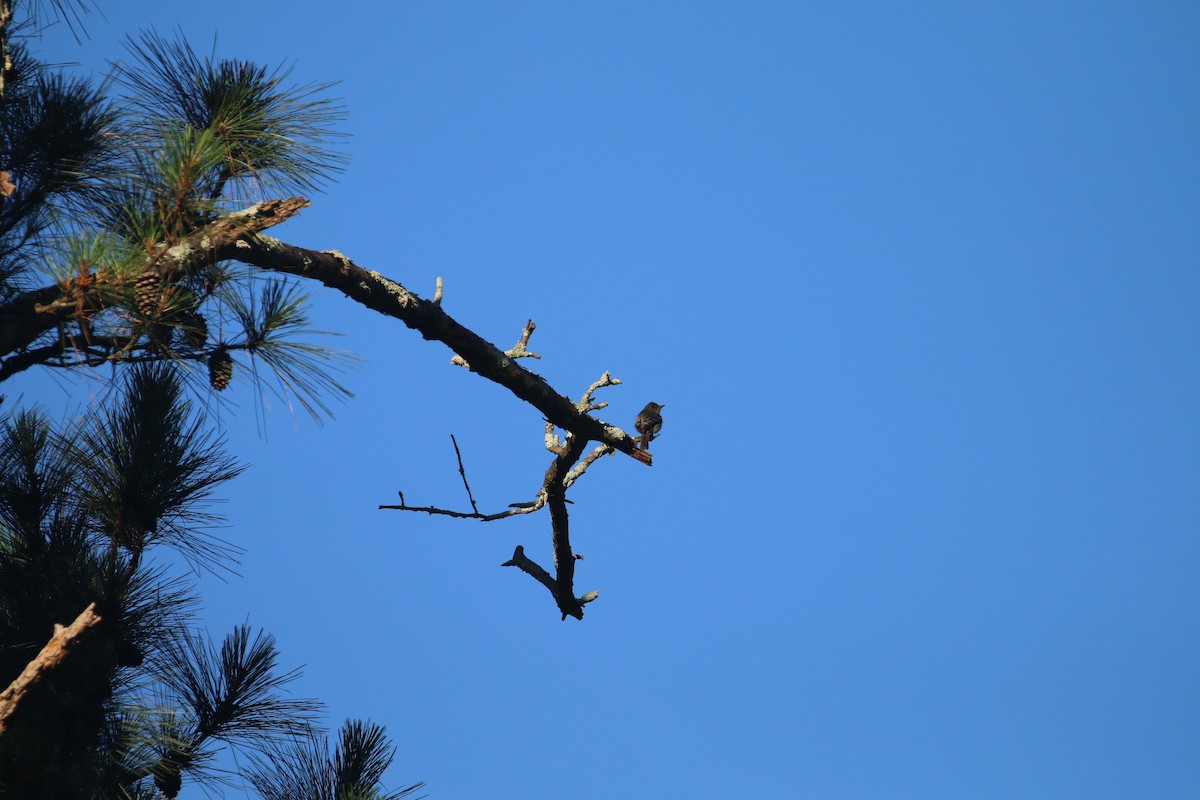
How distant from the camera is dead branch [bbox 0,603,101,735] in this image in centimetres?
240

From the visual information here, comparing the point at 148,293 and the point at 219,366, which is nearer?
the point at 148,293

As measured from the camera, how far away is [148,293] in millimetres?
2605

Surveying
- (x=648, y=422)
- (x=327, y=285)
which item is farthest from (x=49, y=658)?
(x=648, y=422)

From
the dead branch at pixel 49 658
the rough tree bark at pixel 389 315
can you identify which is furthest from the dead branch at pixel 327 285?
the dead branch at pixel 49 658

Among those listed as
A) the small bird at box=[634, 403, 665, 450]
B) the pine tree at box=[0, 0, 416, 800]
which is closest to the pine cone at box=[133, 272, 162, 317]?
the pine tree at box=[0, 0, 416, 800]

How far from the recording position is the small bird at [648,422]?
3676mm

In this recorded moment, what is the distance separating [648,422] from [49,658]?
1.85m

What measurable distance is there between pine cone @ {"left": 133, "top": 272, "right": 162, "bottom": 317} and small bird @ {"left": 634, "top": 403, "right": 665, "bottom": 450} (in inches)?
61.2

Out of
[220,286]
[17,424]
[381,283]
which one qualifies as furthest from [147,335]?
[17,424]

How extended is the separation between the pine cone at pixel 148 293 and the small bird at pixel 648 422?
5.10 ft

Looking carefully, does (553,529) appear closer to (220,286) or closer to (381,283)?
(381,283)

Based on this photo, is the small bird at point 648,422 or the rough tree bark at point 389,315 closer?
the rough tree bark at point 389,315

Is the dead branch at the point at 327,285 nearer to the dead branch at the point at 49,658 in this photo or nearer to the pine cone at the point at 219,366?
the pine cone at the point at 219,366

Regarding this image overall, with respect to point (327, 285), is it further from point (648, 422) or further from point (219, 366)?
point (648, 422)
